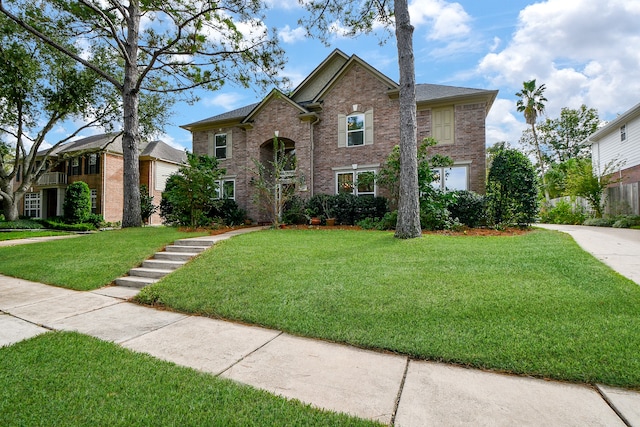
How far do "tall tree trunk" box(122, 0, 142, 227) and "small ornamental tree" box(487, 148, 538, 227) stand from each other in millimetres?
13886

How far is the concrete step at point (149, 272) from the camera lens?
619cm

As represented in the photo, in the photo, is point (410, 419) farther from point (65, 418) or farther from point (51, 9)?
point (51, 9)

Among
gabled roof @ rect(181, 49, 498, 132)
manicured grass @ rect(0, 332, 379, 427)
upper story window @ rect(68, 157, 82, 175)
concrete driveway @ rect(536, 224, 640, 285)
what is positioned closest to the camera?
manicured grass @ rect(0, 332, 379, 427)

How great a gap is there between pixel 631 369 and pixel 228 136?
662 inches

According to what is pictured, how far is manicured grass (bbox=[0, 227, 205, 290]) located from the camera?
616cm

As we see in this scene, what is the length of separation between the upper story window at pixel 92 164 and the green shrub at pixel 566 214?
31534mm

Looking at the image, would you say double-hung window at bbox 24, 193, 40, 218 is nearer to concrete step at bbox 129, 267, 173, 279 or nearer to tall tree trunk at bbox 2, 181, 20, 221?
tall tree trunk at bbox 2, 181, 20, 221

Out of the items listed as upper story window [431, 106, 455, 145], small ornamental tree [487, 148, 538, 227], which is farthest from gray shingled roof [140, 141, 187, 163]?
small ornamental tree [487, 148, 538, 227]

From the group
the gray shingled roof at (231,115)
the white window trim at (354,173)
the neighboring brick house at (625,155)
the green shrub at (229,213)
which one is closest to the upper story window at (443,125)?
the white window trim at (354,173)

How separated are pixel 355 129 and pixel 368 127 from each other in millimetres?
621

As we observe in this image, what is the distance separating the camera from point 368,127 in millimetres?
13625

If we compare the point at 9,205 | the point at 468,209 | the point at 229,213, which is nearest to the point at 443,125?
the point at 468,209

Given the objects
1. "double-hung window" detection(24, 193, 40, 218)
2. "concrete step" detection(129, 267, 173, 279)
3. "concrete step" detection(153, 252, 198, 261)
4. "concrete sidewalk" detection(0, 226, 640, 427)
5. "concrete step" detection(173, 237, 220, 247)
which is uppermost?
"double-hung window" detection(24, 193, 40, 218)

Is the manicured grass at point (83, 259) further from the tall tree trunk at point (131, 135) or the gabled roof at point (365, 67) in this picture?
the gabled roof at point (365, 67)
